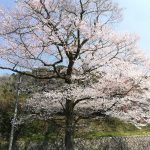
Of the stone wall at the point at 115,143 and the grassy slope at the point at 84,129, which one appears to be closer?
the stone wall at the point at 115,143

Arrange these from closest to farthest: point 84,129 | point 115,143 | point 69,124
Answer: point 69,124
point 115,143
point 84,129

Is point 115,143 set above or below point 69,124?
below

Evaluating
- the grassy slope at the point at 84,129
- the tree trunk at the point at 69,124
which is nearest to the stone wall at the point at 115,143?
the grassy slope at the point at 84,129

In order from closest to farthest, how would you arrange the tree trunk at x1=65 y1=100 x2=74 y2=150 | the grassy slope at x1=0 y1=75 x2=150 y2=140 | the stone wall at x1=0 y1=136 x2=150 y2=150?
the tree trunk at x1=65 y1=100 x2=74 y2=150
the stone wall at x1=0 y1=136 x2=150 y2=150
the grassy slope at x1=0 y1=75 x2=150 y2=140

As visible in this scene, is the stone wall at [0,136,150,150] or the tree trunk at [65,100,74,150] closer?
the tree trunk at [65,100,74,150]

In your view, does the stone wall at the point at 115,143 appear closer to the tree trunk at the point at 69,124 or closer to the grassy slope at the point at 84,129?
the grassy slope at the point at 84,129

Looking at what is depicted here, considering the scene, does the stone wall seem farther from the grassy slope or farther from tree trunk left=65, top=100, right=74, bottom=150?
tree trunk left=65, top=100, right=74, bottom=150

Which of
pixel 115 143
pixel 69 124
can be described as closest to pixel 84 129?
pixel 115 143

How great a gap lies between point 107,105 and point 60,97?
2374 mm

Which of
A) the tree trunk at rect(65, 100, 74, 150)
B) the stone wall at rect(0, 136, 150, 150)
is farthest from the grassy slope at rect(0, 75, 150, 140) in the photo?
the tree trunk at rect(65, 100, 74, 150)

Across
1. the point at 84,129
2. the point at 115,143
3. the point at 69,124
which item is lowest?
the point at 115,143

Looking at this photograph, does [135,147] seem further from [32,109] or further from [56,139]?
[32,109]

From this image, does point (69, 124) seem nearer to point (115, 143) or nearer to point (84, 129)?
point (115, 143)

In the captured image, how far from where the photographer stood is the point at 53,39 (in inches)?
776
